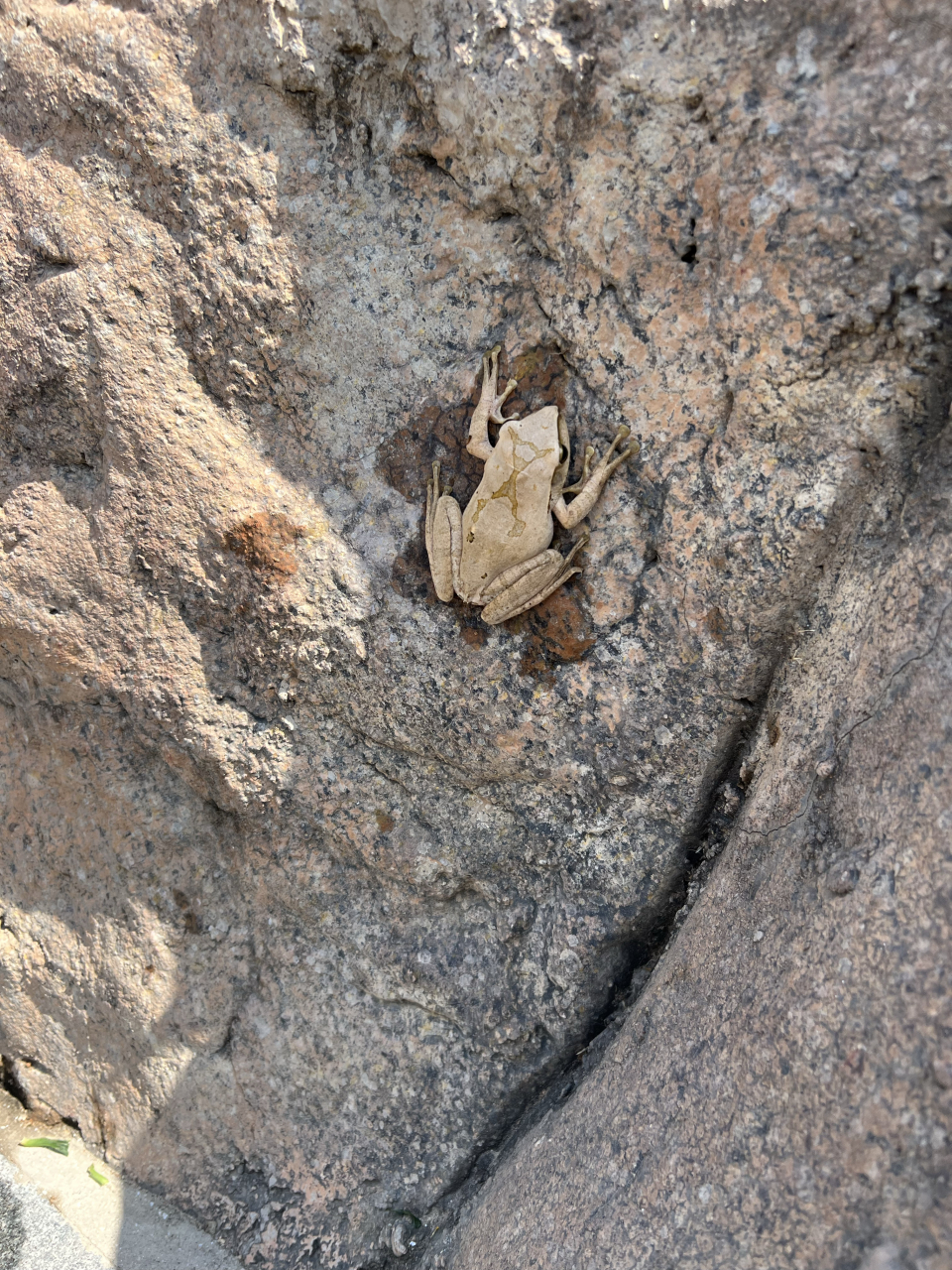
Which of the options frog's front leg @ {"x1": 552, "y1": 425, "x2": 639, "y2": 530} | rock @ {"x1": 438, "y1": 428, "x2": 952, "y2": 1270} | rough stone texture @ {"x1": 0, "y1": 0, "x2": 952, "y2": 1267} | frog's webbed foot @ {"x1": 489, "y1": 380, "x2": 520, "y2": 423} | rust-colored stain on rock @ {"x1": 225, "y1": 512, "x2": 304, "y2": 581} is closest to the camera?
rock @ {"x1": 438, "y1": 428, "x2": 952, "y2": 1270}

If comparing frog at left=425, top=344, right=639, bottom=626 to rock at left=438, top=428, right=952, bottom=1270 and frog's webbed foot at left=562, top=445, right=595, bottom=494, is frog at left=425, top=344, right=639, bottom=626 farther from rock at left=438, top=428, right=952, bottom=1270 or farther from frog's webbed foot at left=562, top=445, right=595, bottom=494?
rock at left=438, top=428, right=952, bottom=1270

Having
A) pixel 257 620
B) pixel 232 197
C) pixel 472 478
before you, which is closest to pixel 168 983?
pixel 257 620

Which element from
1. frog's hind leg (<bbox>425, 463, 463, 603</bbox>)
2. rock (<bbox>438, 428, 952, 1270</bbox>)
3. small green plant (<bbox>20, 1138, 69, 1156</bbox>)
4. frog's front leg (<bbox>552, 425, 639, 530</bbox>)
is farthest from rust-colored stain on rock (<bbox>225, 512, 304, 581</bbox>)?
small green plant (<bbox>20, 1138, 69, 1156</bbox>)

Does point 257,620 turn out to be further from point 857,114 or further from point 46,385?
point 857,114

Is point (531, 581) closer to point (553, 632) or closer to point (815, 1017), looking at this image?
point (553, 632)

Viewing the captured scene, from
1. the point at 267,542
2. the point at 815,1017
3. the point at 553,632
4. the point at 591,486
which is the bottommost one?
the point at 815,1017

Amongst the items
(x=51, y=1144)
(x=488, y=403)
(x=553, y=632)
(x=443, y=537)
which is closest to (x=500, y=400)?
(x=488, y=403)

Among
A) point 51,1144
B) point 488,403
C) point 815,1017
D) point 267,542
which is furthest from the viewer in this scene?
point 51,1144
